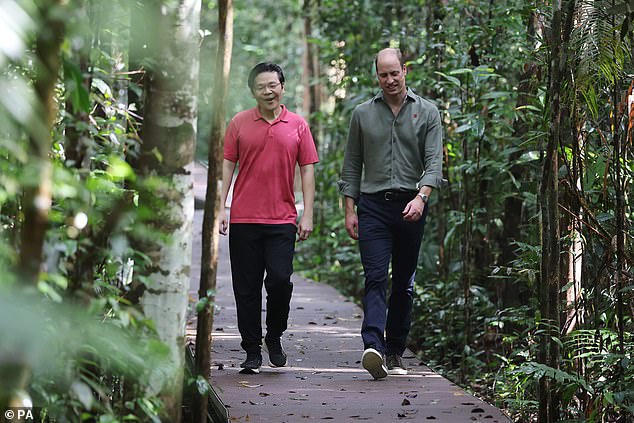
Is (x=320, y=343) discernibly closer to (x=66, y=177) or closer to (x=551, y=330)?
(x=551, y=330)

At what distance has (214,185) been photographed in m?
4.01

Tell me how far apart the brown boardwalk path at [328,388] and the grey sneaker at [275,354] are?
0.06 m

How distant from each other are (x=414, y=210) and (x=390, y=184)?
1.05 feet

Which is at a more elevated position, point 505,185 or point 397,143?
point 397,143

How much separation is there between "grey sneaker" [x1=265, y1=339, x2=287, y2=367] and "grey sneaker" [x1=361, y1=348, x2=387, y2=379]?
676mm

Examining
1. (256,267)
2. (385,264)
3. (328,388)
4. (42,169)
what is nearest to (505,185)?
(385,264)

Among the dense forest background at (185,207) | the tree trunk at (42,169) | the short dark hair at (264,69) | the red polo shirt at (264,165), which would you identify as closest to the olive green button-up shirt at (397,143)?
the red polo shirt at (264,165)

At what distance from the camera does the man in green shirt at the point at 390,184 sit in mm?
6258

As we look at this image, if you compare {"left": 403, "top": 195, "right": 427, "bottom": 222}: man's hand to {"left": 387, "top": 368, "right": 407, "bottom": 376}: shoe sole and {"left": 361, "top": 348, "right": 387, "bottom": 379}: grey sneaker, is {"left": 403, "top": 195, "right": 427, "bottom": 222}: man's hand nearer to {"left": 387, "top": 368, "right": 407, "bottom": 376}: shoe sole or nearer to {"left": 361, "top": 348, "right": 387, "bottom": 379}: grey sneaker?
{"left": 361, "top": 348, "right": 387, "bottom": 379}: grey sneaker

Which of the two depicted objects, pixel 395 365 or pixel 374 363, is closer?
pixel 374 363

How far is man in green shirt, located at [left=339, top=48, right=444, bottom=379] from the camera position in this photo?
6258 millimetres

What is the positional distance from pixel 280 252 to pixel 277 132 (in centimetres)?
79

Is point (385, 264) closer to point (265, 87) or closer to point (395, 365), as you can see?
point (395, 365)

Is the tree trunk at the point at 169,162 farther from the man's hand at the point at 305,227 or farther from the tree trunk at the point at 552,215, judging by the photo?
the man's hand at the point at 305,227
